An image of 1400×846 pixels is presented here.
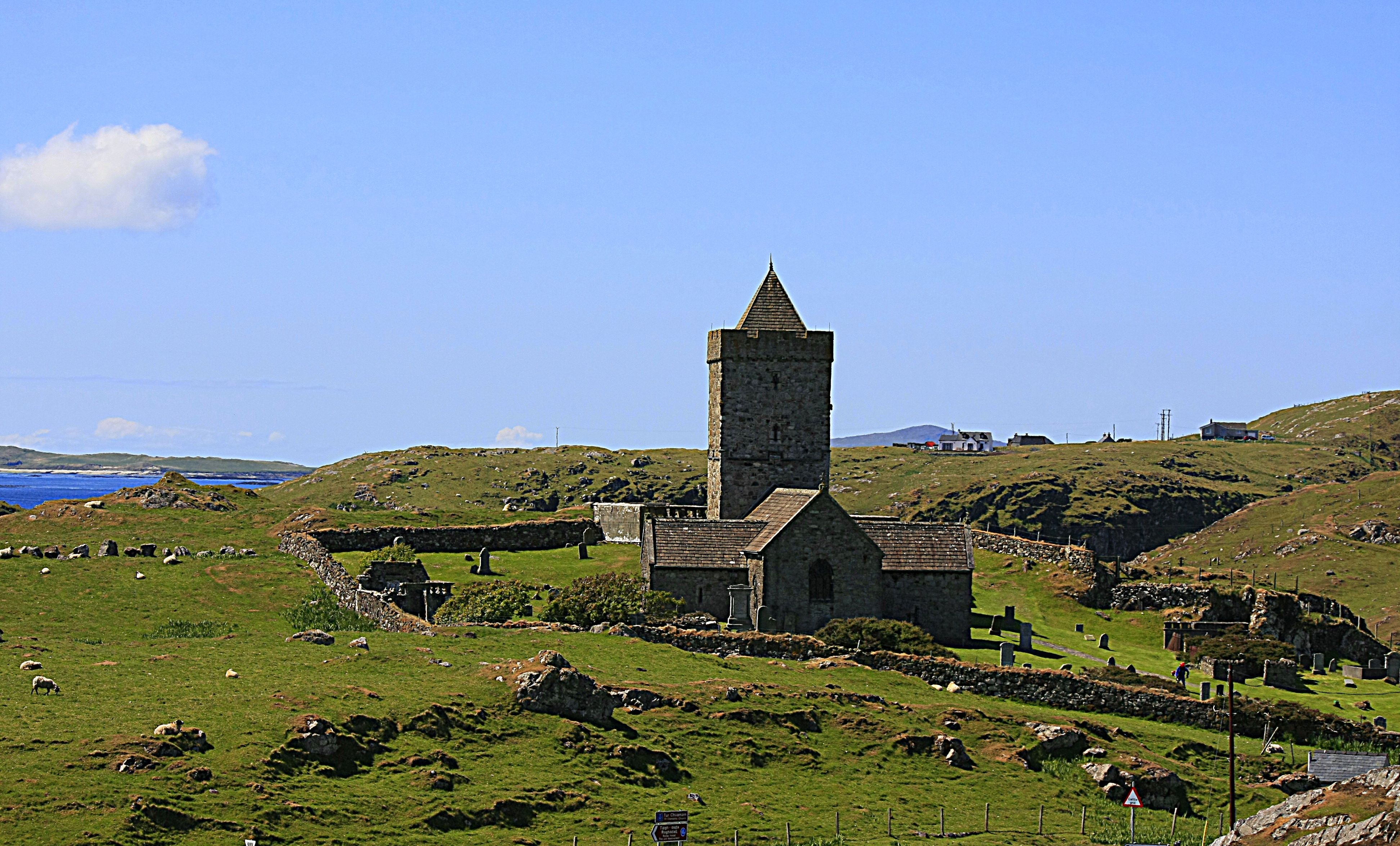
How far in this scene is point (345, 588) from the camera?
50.0m

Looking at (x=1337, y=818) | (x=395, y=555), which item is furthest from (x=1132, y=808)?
(x=395, y=555)

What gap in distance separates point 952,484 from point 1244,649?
118022mm

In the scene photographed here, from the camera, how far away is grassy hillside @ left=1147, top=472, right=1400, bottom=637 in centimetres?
9025

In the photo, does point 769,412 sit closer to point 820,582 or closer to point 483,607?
point 820,582

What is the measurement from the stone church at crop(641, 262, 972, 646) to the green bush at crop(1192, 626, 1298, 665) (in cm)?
889

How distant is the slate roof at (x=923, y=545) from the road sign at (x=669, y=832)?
31.4 meters

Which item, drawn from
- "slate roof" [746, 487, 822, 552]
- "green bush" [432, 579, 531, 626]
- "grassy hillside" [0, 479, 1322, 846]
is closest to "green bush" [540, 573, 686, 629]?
"green bush" [432, 579, 531, 626]

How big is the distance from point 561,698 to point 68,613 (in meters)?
21.1

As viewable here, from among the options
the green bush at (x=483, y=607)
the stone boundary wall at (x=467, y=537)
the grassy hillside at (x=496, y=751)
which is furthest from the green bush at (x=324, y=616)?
the stone boundary wall at (x=467, y=537)

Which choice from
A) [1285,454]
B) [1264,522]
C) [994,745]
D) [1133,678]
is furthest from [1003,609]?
[1285,454]

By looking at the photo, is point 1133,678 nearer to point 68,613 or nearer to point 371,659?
point 371,659

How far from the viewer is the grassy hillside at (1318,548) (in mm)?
90250

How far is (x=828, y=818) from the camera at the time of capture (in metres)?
28.2

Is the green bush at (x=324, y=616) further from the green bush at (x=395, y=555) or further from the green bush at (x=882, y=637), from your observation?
the green bush at (x=882, y=637)
